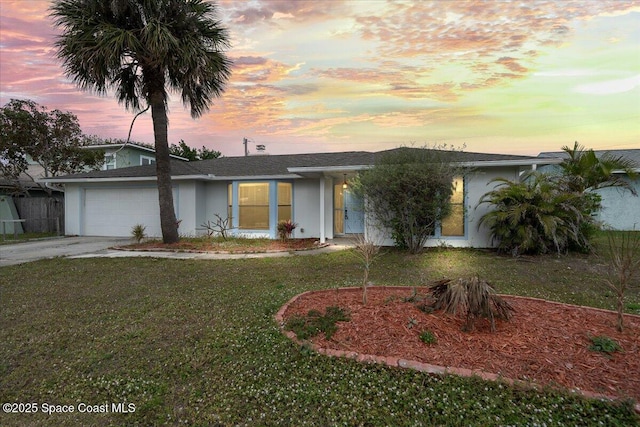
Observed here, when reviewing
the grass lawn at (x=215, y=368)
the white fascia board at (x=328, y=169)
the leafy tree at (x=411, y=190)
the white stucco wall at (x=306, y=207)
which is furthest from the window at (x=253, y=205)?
the grass lawn at (x=215, y=368)

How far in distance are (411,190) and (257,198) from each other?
640cm

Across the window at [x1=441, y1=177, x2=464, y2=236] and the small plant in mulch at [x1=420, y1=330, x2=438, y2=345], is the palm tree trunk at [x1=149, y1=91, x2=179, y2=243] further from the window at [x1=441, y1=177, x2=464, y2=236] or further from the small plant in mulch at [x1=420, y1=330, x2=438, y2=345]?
the small plant in mulch at [x1=420, y1=330, x2=438, y2=345]

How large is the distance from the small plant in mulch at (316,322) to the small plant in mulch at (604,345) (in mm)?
2264

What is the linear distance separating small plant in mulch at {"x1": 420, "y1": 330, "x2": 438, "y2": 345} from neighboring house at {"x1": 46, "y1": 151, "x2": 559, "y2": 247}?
21.8ft

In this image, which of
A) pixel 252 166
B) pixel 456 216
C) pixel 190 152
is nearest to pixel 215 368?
pixel 456 216

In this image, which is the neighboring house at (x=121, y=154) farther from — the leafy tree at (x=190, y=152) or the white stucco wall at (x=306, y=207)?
the leafy tree at (x=190, y=152)

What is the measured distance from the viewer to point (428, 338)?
313 centimetres

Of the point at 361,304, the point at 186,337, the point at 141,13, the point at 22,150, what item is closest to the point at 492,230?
the point at 361,304

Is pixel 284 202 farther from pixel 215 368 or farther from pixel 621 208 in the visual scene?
pixel 621 208

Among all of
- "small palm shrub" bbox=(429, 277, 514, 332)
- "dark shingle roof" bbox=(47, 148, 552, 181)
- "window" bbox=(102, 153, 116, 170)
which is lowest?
"small palm shrub" bbox=(429, 277, 514, 332)

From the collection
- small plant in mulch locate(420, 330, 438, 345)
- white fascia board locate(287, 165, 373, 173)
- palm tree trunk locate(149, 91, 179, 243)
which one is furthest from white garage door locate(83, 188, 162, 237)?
small plant in mulch locate(420, 330, 438, 345)

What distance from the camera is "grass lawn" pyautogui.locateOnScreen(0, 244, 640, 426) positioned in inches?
92.3

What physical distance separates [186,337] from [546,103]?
39.2 feet

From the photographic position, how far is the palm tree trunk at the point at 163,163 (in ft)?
34.7
